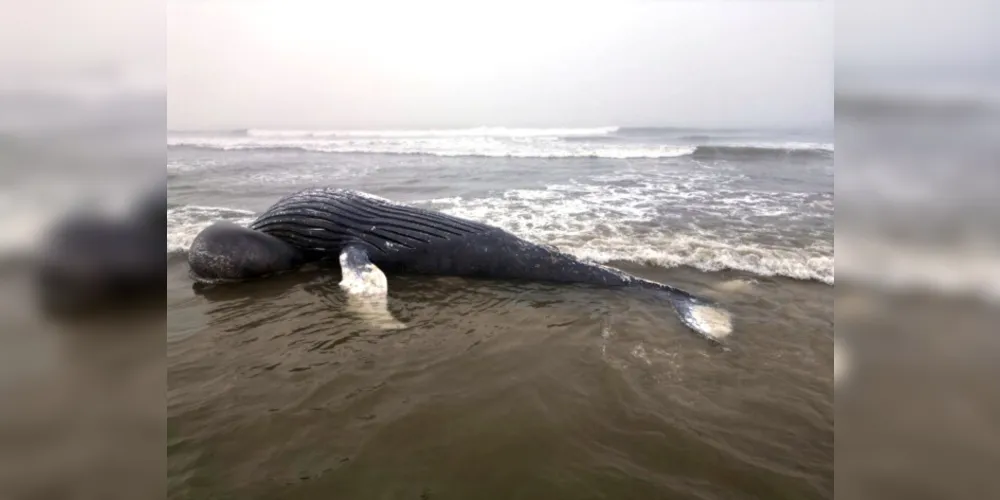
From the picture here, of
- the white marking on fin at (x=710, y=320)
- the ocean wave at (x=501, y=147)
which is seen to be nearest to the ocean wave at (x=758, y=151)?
the ocean wave at (x=501, y=147)

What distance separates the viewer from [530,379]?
4047 mm

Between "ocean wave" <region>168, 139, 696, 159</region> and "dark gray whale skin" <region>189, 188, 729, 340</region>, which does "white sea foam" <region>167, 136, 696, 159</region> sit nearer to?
"ocean wave" <region>168, 139, 696, 159</region>

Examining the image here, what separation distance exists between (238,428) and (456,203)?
7255mm

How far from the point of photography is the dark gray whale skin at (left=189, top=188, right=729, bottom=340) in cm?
605

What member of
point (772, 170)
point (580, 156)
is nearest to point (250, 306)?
point (772, 170)

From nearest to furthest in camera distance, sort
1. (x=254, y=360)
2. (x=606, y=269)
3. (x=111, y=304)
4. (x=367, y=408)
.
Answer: (x=111, y=304) → (x=367, y=408) → (x=254, y=360) → (x=606, y=269)

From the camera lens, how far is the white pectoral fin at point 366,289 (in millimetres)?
5129

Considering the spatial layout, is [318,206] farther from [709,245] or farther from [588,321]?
[709,245]

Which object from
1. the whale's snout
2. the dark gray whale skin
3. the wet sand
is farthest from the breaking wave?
the wet sand

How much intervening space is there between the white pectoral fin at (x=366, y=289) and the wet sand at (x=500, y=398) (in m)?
0.14

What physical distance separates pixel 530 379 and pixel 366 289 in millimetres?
2431

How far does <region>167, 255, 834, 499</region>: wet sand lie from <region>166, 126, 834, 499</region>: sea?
16 mm

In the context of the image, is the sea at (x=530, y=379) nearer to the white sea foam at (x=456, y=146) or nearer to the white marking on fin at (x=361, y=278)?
the white marking on fin at (x=361, y=278)

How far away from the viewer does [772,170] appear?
14.7m
